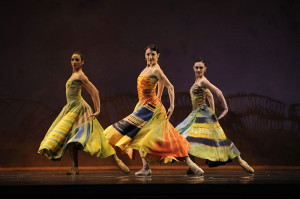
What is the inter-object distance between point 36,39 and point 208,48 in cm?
272

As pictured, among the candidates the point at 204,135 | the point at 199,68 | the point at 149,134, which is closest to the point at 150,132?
the point at 149,134

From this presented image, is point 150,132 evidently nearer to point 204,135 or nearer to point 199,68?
point 204,135

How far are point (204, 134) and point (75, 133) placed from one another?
155cm

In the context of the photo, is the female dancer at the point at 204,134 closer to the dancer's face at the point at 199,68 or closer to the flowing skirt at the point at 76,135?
the dancer's face at the point at 199,68

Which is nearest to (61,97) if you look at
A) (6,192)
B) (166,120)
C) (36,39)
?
(36,39)

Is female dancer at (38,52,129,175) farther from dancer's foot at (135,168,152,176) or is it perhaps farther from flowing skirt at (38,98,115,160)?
dancer's foot at (135,168,152,176)

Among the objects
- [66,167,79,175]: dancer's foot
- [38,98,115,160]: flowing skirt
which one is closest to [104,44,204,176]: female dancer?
[38,98,115,160]: flowing skirt

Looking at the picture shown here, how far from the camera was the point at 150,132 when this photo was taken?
492 cm

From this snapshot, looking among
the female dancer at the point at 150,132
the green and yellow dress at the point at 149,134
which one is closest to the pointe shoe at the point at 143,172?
the female dancer at the point at 150,132

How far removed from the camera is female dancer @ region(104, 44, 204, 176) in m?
4.89

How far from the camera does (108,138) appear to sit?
5016 millimetres

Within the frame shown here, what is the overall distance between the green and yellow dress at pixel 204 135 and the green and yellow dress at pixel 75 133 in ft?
3.26

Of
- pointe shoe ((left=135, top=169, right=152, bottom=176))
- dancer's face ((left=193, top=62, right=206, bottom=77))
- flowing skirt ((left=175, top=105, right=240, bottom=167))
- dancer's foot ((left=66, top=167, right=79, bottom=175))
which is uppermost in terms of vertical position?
dancer's face ((left=193, top=62, right=206, bottom=77))

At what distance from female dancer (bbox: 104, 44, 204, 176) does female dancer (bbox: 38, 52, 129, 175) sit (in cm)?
16
